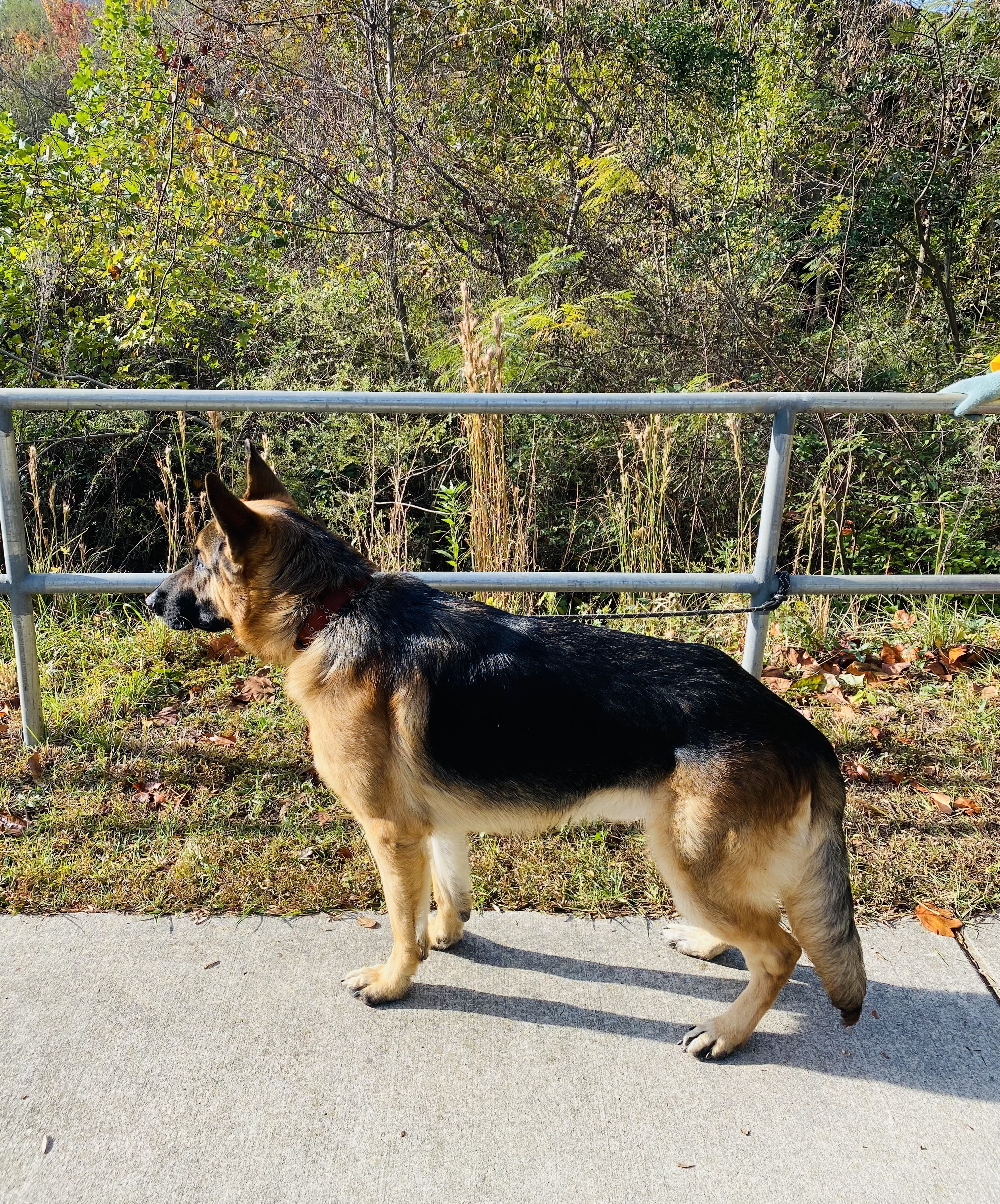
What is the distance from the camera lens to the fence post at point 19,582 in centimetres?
356

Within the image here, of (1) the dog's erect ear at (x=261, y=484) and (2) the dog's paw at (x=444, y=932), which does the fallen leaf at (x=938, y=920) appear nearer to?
(2) the dog's paw at (x=444, y=932)

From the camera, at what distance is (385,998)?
271cm

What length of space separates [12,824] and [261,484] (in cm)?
177

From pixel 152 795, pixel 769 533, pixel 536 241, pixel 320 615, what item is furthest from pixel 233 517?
pixel 536 241

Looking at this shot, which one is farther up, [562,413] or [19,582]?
[562,413]

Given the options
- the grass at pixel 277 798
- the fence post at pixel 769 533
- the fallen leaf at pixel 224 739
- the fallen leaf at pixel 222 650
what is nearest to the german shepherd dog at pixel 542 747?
the grass at pixel 277 798

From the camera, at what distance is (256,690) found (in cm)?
451

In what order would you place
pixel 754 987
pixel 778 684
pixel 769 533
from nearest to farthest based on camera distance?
pixel 754 987
pixel 769 533
pixel 778 684

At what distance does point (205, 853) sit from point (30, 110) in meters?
19.9

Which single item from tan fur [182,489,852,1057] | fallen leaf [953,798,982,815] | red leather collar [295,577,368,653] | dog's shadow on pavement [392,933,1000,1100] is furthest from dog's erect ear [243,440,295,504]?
fallen leaf [953,798,982,815]

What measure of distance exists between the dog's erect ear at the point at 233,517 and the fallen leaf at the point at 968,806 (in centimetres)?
303

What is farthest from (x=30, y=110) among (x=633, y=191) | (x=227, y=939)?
(x=227, y=939)

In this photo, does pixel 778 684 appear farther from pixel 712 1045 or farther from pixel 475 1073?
pixel 475 1073

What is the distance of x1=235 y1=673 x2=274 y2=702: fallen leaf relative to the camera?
4.46 metres
